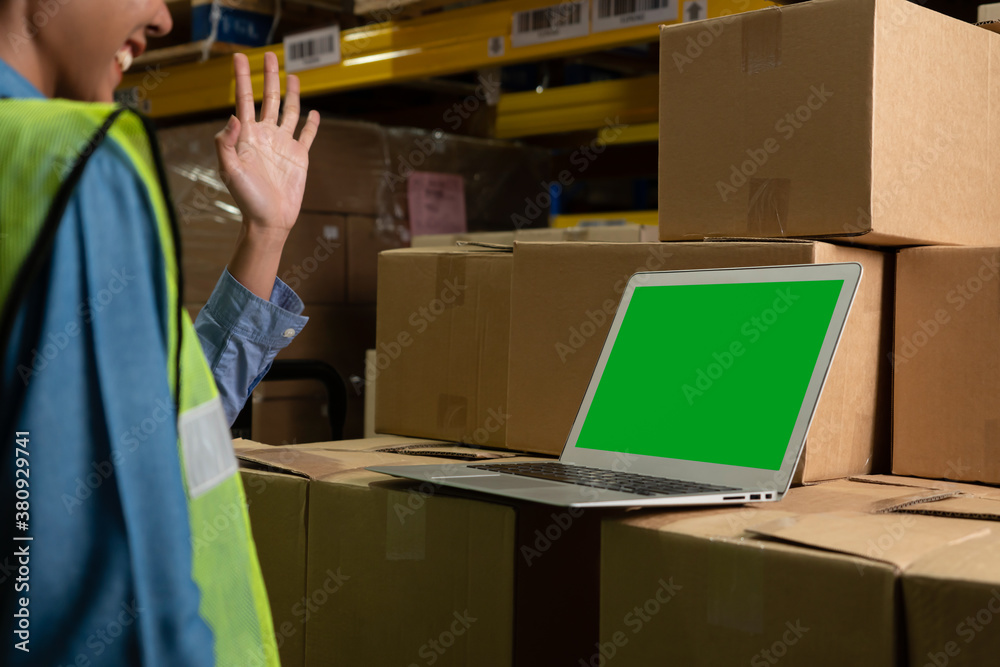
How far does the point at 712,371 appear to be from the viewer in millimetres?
1233

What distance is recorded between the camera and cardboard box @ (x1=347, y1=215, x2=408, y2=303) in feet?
8.59

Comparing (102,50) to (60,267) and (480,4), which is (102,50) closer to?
(60,267)

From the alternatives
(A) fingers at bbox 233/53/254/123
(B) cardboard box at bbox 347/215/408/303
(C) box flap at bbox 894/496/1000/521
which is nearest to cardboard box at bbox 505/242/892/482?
(C) box flap at bbox 894/496/1000/521

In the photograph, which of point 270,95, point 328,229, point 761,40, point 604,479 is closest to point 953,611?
point 604,479

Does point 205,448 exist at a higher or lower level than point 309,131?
lower

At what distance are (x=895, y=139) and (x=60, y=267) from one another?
1.05 metres

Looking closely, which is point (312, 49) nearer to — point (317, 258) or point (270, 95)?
point (317, 258)

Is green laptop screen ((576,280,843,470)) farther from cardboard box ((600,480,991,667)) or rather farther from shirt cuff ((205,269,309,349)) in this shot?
shirt cuff ((205,269,309,349))

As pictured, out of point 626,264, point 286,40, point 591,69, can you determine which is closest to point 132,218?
point 626,264

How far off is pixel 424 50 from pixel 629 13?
0.60 metres

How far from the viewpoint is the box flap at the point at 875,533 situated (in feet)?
2.82

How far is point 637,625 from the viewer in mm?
988

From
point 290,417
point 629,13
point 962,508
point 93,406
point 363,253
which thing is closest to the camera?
point 93,406

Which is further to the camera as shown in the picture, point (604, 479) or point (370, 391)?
point (370, 391)
